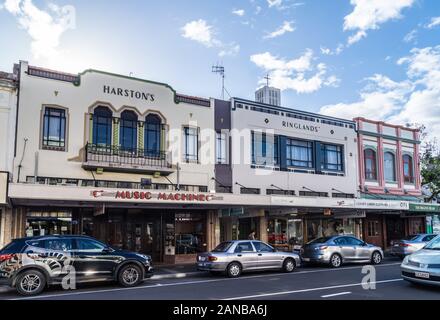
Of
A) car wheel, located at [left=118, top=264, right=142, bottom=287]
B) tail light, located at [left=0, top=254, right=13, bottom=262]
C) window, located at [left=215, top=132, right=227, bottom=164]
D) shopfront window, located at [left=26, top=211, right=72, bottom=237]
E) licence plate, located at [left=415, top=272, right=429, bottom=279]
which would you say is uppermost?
window, located at [left=215, top=132, right=227, bottom=164]

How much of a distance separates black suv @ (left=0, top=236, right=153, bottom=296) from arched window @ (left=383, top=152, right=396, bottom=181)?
73.7ft

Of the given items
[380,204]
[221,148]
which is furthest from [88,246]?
[380,204]

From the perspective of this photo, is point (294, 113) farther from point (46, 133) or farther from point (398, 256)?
point (46, 133)

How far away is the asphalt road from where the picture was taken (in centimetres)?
1111

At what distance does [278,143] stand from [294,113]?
95.9 inches

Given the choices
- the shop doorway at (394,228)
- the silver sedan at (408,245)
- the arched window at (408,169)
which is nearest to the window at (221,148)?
the silver sedan at (408,245)

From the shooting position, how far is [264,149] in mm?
25672

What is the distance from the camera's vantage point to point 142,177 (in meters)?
21.1

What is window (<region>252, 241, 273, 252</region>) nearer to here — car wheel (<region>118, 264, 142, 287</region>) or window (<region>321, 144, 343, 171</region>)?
car wheel (<region>118, 264, 142, 287</region>)

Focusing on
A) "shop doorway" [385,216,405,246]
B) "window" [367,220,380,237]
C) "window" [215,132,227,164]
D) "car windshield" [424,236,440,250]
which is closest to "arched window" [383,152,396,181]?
"shop doorway" [385,216,405,246]

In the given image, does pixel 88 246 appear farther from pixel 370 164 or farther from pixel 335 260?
pixel 370 164

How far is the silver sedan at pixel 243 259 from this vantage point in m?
16.2

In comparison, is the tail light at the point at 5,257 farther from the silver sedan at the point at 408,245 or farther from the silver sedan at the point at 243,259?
the silver sedan at the point at 408,245
